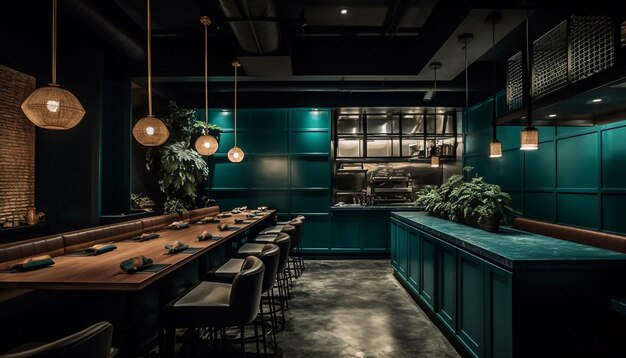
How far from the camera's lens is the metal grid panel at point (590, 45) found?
264cm

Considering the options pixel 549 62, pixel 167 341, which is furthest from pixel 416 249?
pixel 167 341

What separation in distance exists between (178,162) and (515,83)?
536 centimetres

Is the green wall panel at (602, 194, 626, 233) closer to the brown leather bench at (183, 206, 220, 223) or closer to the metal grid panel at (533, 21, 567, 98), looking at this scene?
the metal grid panel at (533, 21, 567, 98)

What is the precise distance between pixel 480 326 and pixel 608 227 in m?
2.50

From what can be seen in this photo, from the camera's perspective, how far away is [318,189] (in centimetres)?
712

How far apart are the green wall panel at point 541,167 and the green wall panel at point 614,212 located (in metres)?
0.86

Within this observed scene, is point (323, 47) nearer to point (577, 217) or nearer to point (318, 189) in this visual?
point (318, 189)

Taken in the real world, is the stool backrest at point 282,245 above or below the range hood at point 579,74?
below

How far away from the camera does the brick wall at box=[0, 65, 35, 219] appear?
169 inches

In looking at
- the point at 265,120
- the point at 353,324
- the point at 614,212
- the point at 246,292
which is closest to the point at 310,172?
the point at 265,120

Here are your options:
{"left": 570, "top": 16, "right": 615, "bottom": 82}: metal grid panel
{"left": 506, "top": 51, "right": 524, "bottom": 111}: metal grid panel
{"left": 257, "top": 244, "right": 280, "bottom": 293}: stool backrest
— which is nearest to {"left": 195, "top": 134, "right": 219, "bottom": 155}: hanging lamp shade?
{"left": 257, "top": 244, "right": 280, "bottom": 293}: stool backrest

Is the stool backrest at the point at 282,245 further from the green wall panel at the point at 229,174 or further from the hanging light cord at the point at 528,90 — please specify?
the green wall panel at the point at 229,174

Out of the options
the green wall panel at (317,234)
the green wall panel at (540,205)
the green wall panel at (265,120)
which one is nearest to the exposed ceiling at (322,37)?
the green wall panel at (265,120)

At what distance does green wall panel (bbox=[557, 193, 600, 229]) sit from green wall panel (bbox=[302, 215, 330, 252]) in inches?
158
